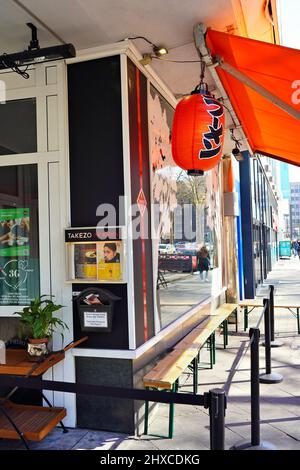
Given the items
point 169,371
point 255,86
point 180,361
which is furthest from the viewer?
point 180,361

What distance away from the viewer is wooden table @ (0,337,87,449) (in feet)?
11.2

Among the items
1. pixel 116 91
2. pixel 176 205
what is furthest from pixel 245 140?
pixel 116 91

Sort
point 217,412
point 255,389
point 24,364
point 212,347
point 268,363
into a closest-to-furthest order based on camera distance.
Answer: point 217,412 < point 255,389 < point 24,364 < point 268,363 < point 212,347

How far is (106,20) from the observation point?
3580 mm

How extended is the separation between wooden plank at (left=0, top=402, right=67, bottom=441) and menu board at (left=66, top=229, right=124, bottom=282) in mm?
1199

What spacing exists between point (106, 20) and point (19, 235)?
2.12 meters

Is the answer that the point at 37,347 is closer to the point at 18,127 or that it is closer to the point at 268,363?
the point at 18,127

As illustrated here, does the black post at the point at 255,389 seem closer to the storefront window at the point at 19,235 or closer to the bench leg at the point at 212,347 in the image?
the storefront window at the point at 19,235

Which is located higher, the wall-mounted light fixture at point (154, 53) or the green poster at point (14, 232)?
the wall-mounted light fixture at point (154, 53)

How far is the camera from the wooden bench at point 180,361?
152 inches

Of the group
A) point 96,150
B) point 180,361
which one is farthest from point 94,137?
point 180,361

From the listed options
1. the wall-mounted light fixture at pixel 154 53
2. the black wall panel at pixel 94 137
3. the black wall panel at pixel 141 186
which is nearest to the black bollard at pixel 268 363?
the black wall panel at pixel 141 186

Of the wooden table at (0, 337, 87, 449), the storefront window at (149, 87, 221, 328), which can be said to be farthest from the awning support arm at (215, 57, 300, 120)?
the wooden table at (0, 337, 87, 449)

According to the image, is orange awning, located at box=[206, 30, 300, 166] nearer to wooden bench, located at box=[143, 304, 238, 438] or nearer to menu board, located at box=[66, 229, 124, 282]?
menu board, located at box=[66, 229, 124, 282]
